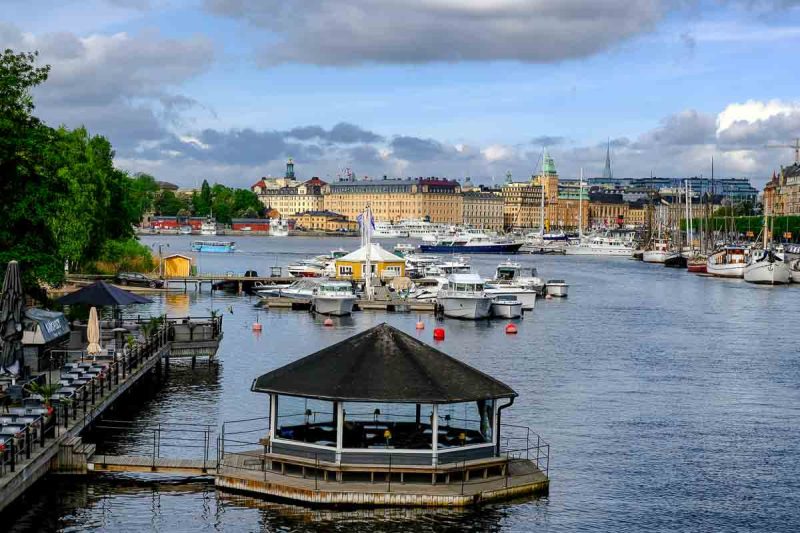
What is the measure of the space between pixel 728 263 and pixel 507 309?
7616 centimetres

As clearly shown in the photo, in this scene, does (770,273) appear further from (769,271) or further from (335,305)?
(335,305)

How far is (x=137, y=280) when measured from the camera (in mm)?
102625

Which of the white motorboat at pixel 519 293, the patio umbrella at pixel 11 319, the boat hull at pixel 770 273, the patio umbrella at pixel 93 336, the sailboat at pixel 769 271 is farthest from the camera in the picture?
the sailboat at pixel 769 271

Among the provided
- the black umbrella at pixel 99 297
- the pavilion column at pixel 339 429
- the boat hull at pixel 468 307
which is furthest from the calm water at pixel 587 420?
the black umbrella at pixel 99 297

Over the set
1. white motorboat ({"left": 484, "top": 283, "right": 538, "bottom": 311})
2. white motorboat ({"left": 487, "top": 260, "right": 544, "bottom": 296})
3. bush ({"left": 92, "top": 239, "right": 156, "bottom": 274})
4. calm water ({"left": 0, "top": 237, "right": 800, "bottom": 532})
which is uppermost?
bush ({"left": 92, "top": 239, "right": 156, "bottom": 274})

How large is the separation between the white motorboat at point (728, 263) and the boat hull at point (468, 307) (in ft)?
246

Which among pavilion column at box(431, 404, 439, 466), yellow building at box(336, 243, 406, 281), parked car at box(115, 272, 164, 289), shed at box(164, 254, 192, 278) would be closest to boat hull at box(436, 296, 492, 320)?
yellow building at box(336, 243, 406, 281)

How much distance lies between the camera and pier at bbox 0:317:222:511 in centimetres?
2830

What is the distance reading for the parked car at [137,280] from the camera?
10118 centimetres

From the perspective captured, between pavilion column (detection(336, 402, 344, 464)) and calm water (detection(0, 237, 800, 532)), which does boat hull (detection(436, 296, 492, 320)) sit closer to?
calm water (detection(0, 237, 800, 532))

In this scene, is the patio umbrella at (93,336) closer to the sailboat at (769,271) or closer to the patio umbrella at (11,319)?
the patio umbrella at (11,319)

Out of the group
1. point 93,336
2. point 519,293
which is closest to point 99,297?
point 93,336

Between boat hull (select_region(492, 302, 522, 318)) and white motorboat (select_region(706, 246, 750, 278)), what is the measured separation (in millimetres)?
72379

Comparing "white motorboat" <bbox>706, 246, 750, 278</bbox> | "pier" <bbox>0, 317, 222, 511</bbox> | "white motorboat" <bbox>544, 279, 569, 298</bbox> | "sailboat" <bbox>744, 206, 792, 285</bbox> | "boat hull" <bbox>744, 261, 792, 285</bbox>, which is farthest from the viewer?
"white motorboat" <bbox>706, 246, 750, 278</bbox>
